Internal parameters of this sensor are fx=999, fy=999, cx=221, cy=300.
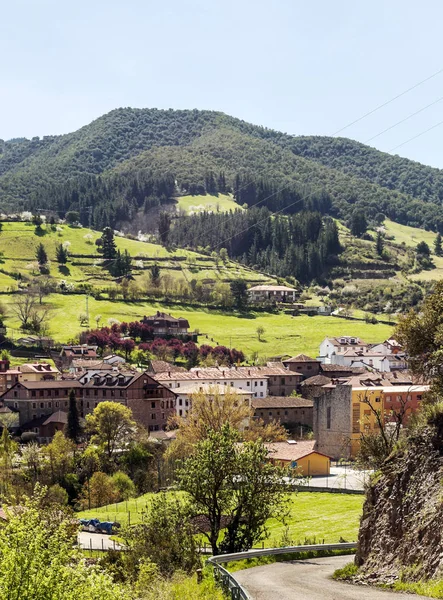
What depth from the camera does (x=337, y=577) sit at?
3170 cm

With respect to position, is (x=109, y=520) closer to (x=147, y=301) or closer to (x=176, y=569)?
Answer: (x=176, y=569)

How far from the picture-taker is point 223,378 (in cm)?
11931

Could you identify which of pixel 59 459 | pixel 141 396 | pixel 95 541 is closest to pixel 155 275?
pixel 141 396

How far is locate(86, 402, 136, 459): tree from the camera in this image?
3639 inches

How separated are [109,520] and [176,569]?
28495 mm

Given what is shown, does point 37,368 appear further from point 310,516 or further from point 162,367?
point 310,516

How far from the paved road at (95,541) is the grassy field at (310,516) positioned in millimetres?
2077

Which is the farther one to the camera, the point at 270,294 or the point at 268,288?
the point at 268,288

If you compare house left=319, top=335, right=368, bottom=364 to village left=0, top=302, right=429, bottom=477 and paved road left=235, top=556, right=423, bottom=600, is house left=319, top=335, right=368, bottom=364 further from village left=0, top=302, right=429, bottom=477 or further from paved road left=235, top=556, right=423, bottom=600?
paved road left=235, top=556, right=423, bottom=600

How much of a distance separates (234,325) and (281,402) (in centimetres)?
5779

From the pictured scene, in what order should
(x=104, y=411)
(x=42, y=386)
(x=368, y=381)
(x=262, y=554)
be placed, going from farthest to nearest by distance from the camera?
(x=42, y=386)
(x=368, y=381)
(x=104, y=411)
(x=262, y=554)

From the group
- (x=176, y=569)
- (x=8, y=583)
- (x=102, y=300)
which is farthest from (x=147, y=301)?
(x=8, y=583)

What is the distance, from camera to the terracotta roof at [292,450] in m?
82.7

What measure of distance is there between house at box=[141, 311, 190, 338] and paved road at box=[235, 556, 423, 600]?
382 feet
